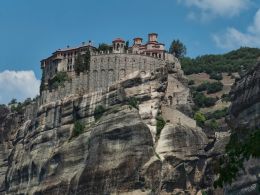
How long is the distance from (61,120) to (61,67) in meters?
16.8

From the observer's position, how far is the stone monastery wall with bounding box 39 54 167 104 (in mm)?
65500

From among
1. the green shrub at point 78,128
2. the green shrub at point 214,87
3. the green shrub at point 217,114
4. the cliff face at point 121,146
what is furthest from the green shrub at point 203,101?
the green shrub at point 78,128

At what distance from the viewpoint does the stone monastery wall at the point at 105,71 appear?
65.5 m

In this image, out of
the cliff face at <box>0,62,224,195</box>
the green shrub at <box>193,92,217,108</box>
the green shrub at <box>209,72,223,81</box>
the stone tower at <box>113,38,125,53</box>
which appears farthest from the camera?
the green shrub at <box>209,72,223,81</box>

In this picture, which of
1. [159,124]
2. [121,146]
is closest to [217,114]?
[159,124]

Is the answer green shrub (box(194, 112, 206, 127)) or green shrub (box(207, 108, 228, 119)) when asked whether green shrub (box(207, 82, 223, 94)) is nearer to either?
green shrub (box(207, 108, 228, 119))

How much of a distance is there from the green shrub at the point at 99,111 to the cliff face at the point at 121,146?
0.31 metres

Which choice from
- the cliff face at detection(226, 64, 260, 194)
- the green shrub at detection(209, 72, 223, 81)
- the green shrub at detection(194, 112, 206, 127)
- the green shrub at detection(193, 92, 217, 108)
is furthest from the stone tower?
the green shrub at detection(209, 72, 223, 81)

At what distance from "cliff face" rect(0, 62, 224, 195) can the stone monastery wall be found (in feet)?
4.62

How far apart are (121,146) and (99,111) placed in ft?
19.3

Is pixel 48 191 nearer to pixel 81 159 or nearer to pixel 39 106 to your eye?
pixel 81 159

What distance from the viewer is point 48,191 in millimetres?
59469

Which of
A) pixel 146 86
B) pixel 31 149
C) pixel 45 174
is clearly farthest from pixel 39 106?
pixel 146 86

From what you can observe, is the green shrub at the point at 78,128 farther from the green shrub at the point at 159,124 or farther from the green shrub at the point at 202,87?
the green shrub at the point at 202,87
